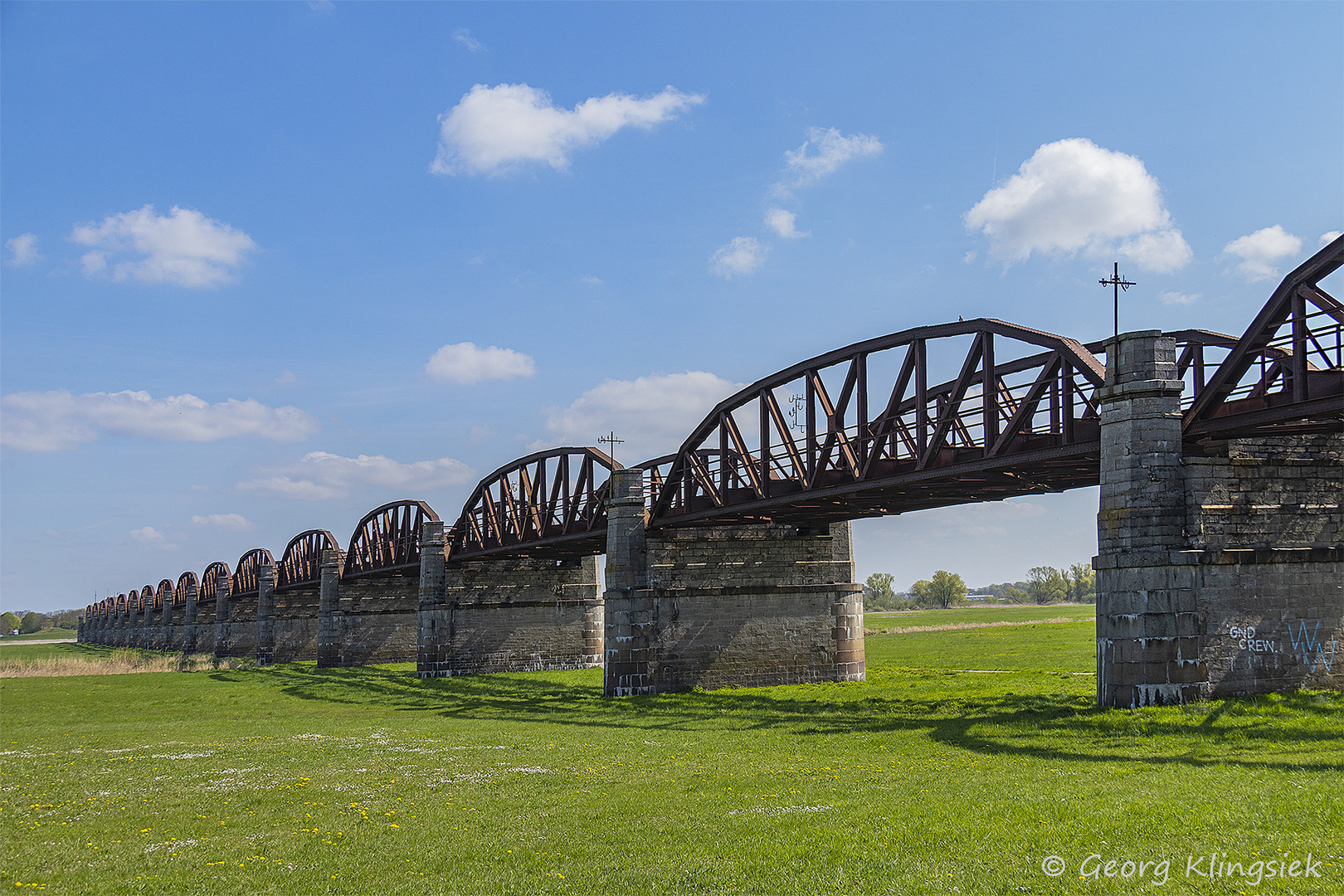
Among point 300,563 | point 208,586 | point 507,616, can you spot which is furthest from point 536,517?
point 208,586

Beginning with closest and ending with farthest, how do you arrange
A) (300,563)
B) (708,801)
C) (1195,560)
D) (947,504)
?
(708,801)
(1195,560)
(947,504)
(300,563)

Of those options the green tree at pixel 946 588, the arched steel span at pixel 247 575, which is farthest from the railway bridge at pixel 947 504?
the green tree at pixel 946 588

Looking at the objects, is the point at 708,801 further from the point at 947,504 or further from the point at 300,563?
the point at 300,563

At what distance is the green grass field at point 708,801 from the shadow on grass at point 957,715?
11 cm

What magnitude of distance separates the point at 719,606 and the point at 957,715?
12758mm

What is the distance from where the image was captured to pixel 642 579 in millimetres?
32844

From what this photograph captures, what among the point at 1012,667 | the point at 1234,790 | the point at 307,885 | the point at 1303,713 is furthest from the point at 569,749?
the point at 1012,667

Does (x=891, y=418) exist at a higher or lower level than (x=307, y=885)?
higher

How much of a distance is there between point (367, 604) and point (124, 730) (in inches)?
1342

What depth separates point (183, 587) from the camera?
110438 millimetres

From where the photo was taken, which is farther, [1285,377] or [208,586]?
[208,586]

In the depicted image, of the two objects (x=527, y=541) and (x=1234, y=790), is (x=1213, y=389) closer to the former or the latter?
(x=1234, y=790)

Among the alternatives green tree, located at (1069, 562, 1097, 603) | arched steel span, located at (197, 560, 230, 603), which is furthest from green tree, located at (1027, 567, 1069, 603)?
arched steel span, located at (197, 560, 230, 603)

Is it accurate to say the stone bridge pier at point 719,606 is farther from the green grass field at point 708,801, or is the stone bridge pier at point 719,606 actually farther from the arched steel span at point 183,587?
the arched steel span at point 183,587
